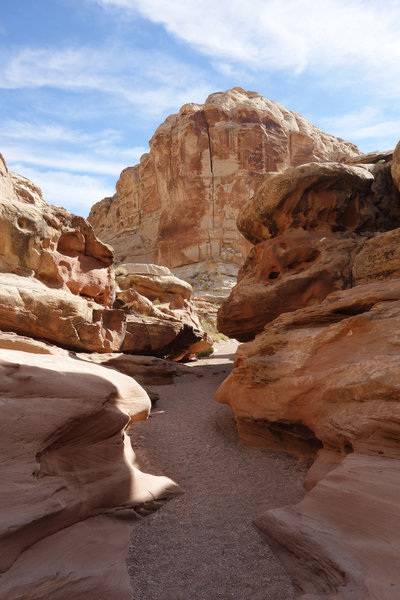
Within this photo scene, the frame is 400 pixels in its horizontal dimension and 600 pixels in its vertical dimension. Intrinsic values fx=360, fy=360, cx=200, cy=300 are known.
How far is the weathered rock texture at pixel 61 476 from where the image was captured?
275 centimetres

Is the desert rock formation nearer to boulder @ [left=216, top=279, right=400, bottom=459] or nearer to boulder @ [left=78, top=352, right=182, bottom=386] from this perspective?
boulder @ [left=78, top=352, right=182, bottom=386]

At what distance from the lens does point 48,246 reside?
1157 cm

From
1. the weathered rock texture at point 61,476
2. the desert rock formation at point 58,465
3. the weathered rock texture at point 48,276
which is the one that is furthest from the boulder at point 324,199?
the weathered rock texture at point 61,476

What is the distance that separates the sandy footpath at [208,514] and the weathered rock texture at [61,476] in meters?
0.31

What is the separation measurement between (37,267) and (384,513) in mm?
10849

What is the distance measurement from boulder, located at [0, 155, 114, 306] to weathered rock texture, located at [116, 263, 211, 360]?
1759 millimetres

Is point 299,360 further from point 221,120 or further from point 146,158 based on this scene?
point 146,158

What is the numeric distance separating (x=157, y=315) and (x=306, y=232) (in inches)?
313

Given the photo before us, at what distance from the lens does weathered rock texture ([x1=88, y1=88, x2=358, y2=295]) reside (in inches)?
1681

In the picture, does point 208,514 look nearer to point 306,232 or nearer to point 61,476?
point 61,476

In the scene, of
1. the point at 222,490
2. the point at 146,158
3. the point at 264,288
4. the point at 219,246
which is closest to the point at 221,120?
the point at 146,158

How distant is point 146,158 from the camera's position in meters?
48.5

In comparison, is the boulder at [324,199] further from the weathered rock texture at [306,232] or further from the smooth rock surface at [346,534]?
the smooth rock surface at [346,534]

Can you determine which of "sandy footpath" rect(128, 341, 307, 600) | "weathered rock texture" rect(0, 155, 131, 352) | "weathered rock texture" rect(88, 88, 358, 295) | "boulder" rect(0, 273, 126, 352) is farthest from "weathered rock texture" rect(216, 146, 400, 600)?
"weathered rock texture" rect(88, 88, 358, 295)
